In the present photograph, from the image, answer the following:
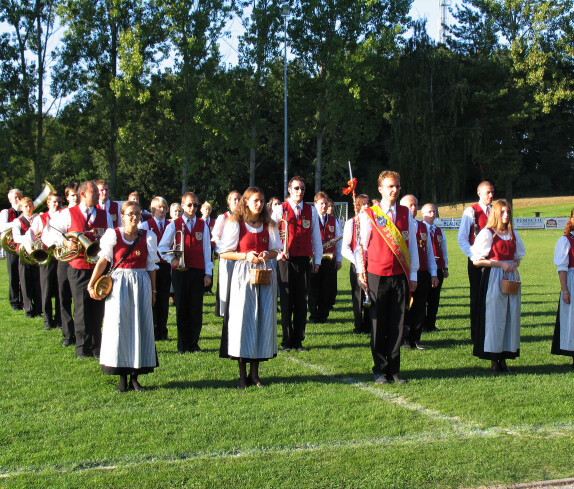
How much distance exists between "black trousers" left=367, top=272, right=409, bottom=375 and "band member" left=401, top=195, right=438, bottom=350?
2.08 m

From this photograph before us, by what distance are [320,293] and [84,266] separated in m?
4.41

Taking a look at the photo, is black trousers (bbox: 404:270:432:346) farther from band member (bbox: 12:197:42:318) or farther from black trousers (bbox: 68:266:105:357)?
band member (bbox: 12:197:42:318)

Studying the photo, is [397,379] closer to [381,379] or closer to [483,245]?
[381,379]

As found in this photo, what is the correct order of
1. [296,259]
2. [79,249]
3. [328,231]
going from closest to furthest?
[79,249]
[296,259]
[328,231]

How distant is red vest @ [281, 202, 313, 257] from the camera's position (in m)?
8.77

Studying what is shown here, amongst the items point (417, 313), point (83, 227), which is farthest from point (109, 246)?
point (417, 313)

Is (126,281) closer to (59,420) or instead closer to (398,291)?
(59,420)

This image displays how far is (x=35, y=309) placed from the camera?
11383 mm

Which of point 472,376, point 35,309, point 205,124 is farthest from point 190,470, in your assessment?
point 205,124

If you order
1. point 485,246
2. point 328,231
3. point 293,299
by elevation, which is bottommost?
point 293,299

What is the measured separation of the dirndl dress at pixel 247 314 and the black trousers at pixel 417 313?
9.19 ft

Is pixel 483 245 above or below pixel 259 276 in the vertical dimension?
above

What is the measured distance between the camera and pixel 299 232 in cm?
882

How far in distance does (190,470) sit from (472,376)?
→ 3771mm
